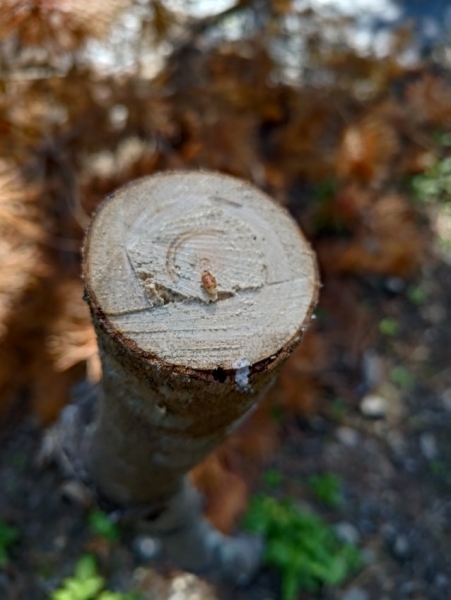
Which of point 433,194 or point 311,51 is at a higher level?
point 311,51

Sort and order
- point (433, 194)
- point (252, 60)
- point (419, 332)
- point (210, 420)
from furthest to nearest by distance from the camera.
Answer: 1. point (433, 194)
2. point (419, 332)
3. point (252, 60)
4. point (210, 420)

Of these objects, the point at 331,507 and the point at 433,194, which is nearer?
the point at 331,507

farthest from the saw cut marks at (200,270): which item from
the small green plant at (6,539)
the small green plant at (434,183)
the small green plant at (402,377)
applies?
the small green plant at (434,183)

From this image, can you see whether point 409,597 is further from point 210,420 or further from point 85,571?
point 210,420

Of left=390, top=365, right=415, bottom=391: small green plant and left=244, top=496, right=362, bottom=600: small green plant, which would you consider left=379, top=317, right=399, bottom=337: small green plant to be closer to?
left=390, top=365, right=415, bottom=391: small green plant

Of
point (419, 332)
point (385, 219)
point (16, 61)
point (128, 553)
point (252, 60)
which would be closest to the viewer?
point (16, 61)

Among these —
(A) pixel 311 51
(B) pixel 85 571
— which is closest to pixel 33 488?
(B) pixel 85 571

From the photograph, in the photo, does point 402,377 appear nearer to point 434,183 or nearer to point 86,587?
point 434,183

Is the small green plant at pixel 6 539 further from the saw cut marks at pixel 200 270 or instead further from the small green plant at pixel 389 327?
the small green plant at pixel 389 327
